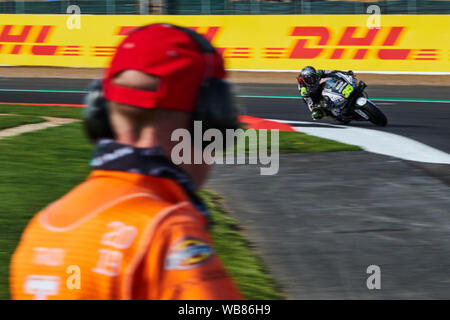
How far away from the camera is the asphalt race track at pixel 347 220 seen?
561cm

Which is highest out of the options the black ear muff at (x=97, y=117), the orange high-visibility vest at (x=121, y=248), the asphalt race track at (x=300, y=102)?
the black ear muff at (x=97, y=117)

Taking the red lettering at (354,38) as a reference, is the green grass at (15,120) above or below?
below

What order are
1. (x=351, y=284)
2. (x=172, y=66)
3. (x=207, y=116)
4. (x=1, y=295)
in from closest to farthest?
(x=172, y=66) → (x=207, y=116) → (x=1, y=295) → (x=351, y=284)

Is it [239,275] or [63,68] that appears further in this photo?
[63,68]

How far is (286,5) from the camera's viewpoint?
2425cm

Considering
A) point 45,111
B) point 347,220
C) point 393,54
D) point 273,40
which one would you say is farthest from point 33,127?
point 393,54

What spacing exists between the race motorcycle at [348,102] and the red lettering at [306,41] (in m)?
7.45

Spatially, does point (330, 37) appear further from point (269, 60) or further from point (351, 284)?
point (351, 284)

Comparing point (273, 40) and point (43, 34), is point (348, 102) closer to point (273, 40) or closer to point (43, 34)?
point (273, 40)

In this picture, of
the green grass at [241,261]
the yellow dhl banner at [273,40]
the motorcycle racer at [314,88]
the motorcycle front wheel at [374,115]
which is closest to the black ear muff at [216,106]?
the green grass at [241,261]

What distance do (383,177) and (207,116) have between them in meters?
7.77

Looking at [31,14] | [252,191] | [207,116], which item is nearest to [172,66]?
[207,116]

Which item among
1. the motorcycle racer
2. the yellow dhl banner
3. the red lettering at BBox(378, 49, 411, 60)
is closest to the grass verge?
the motorcycle racer

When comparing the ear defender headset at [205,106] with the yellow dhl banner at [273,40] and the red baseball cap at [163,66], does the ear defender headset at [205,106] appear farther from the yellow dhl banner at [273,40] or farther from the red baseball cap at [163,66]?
the yellow dhl banner at [273,40]
